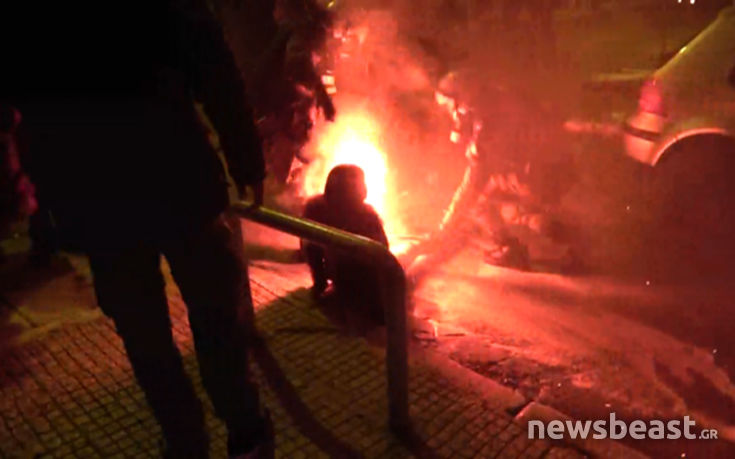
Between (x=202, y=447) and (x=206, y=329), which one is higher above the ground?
(x=206, y=329)

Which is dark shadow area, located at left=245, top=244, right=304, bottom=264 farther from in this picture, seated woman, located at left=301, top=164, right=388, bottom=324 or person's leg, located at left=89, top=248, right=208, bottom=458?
person's leg, located at left=89, top=248, right=208, bottom=458

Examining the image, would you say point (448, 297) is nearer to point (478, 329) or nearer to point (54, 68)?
point (478, 329)

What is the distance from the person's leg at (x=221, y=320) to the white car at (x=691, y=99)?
492 cm

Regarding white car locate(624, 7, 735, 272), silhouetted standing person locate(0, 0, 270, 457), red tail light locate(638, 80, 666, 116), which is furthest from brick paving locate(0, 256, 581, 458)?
red tail light locate(638, 80, 666, 116)

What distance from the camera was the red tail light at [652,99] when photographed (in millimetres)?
5977

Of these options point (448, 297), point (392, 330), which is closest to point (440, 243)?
point (448, 297)

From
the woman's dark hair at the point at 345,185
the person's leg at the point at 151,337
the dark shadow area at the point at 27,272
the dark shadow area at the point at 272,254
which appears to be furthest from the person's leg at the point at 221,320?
the dark shadow area at the point at 272,254

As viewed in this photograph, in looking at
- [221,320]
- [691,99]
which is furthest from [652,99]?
[221,320]

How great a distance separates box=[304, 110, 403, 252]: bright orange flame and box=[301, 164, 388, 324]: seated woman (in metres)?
2.47

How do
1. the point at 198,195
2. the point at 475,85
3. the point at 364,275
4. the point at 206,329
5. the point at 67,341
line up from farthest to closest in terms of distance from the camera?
the point at 475,85, the point at 364,275, the point at 67,341, the point at 206,329, the point at 198,195

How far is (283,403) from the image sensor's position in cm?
330

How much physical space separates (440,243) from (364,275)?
220cm

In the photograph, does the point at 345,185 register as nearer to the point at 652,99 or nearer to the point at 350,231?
the point at 350,231

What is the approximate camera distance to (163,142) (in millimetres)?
2107
